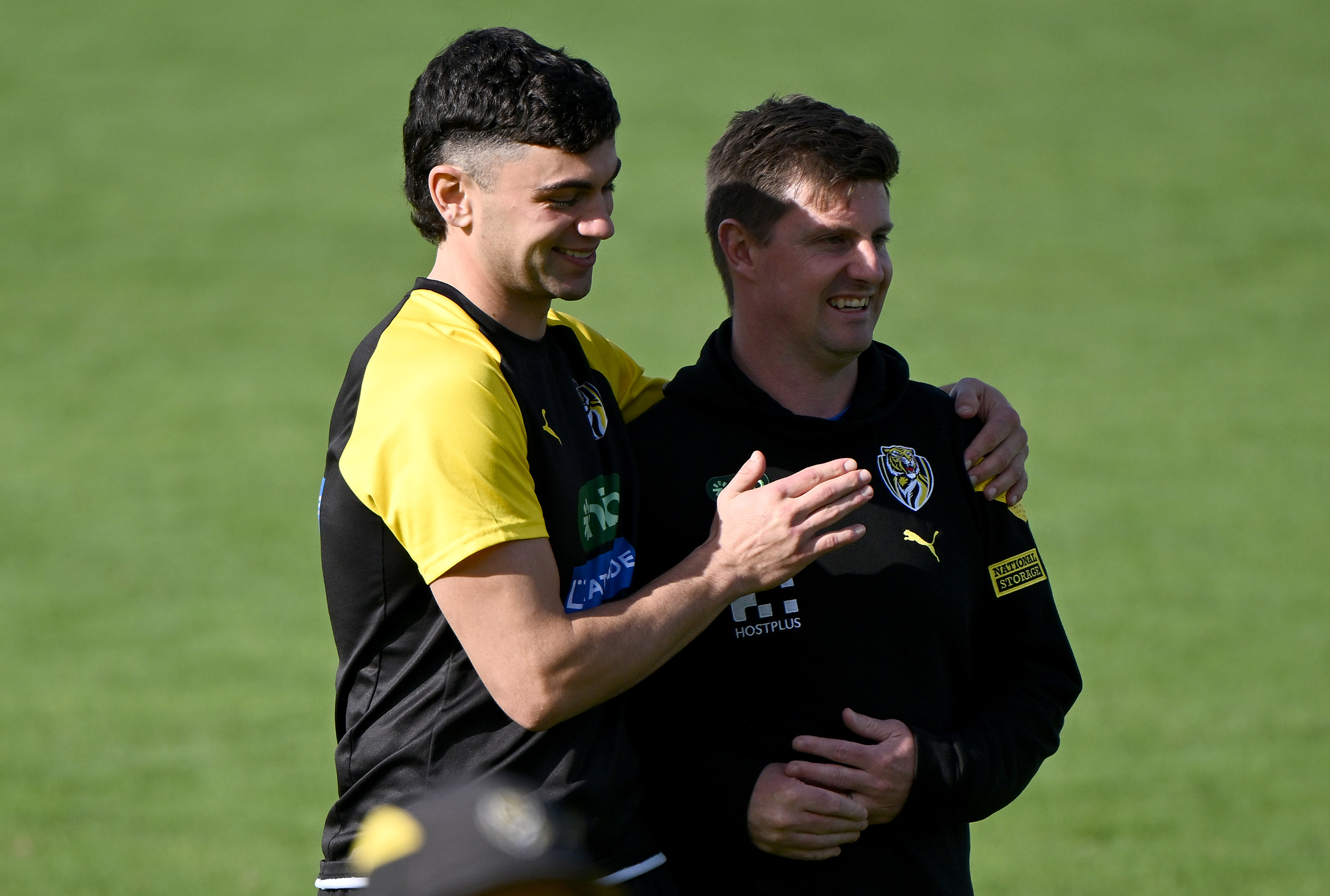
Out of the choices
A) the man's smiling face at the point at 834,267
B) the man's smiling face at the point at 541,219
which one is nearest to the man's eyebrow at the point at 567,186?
the man's smiling face at the point at 541,219

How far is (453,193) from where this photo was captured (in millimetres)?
2836

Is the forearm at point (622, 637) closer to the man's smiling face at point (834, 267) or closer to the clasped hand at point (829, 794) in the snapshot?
the clasped hand at point (829, 794)

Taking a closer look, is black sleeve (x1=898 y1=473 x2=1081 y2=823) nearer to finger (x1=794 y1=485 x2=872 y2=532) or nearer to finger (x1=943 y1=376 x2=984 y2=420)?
finger (x1=943 y1=376 x2=984 y2=420)

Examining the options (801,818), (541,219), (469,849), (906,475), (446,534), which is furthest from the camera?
(906,475)

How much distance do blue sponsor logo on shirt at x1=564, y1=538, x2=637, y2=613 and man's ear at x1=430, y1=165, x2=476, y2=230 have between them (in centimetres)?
71

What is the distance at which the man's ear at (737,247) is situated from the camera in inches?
134

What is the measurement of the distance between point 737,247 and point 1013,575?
991 mm

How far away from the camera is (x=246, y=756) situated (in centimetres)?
893

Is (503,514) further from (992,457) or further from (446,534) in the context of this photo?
(992,457)

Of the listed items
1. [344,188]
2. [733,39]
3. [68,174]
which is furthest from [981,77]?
[68,174]

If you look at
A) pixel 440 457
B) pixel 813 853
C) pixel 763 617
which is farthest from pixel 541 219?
pixel 813 853

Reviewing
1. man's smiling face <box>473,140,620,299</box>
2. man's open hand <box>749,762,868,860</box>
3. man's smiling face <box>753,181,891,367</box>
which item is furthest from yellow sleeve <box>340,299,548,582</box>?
man's smiling face <box>753,181,891,367</box>

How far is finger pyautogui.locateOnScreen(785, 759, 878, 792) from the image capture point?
298 centimetres

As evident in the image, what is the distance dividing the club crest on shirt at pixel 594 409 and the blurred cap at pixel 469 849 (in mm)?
1644
